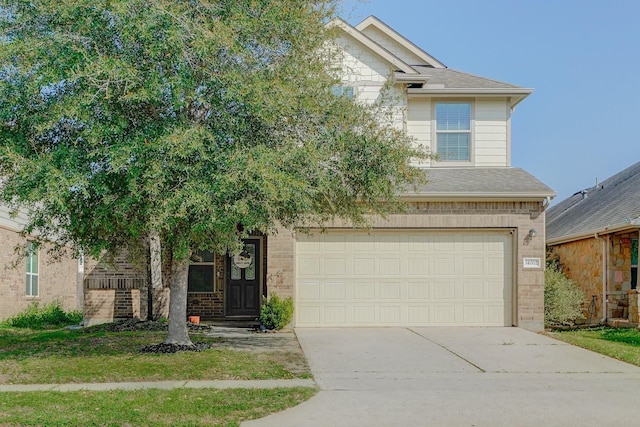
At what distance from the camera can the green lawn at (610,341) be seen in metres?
12.1

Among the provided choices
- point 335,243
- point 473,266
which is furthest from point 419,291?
point 335,243

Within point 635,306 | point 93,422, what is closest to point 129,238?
point 93,422

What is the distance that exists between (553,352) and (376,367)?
3.76m

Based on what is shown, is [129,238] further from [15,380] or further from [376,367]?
[376,367]

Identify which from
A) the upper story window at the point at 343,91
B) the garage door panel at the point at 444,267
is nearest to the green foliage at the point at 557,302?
the garage door panel at the point at 444,267

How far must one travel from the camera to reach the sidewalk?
8.99 metres

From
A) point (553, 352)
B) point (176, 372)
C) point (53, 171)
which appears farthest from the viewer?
point (553, 352)

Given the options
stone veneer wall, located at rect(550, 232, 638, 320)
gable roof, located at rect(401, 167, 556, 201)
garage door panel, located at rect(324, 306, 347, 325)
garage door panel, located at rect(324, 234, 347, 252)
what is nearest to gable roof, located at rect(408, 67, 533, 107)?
gable roof, located at rect(401, 167, 556, 201)

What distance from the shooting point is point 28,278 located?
20.2 m

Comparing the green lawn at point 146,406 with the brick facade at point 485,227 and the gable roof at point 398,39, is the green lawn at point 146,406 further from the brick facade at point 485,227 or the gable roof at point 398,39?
the gable roof at point 398,39

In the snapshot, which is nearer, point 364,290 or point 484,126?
point 364,290

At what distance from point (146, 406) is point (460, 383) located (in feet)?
14.3

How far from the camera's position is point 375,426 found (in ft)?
23.7

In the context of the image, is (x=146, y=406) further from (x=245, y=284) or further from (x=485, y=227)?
(x=485, y=227)
